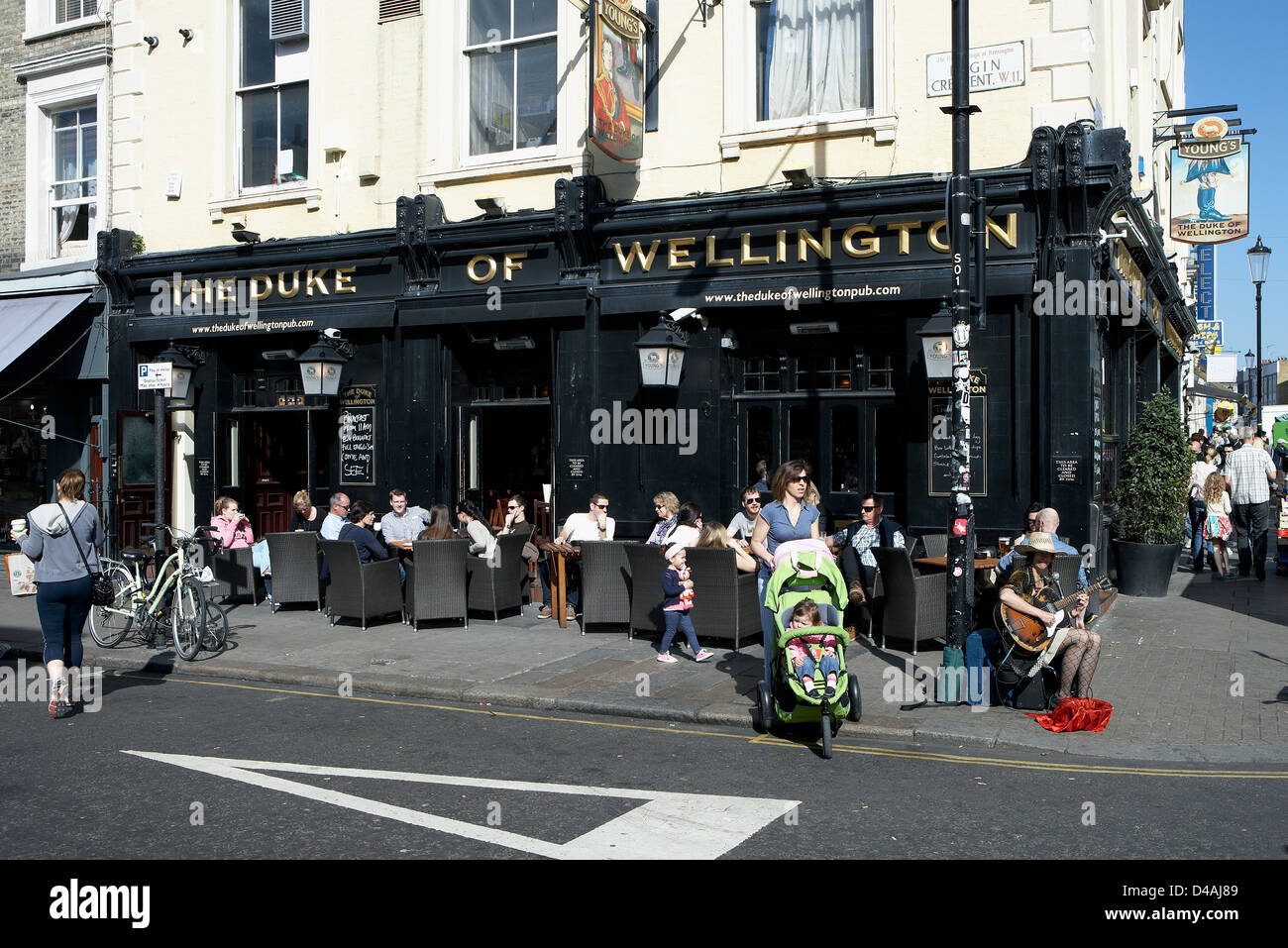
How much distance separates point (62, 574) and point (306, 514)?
20.3 feet

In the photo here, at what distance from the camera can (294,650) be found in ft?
35.7

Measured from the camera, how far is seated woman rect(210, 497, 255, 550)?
47.3 ft

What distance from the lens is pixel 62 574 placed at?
8.44 m

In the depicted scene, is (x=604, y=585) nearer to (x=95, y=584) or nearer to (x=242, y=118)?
(x=95, y=584)

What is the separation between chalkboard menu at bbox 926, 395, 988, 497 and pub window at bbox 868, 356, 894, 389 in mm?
790

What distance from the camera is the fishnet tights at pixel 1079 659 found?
25.5ft

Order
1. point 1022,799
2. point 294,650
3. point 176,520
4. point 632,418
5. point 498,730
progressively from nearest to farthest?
point 1022,799 < point 498,730 < point 294,650 < point 632,418 < point 176,520

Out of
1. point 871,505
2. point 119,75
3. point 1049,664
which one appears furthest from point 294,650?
point 119,75

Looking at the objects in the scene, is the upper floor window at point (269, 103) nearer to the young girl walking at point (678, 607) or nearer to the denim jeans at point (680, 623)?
the young girl walking at point (678, 607)

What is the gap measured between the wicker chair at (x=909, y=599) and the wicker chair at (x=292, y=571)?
6.63 meters

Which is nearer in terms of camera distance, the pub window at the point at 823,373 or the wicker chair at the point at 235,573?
the pub window at the point at 823,373

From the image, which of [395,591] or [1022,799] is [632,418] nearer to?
[395,591]

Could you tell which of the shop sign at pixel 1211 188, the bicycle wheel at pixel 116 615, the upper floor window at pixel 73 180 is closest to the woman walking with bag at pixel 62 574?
the bicycle wheel at pixel 116 615
